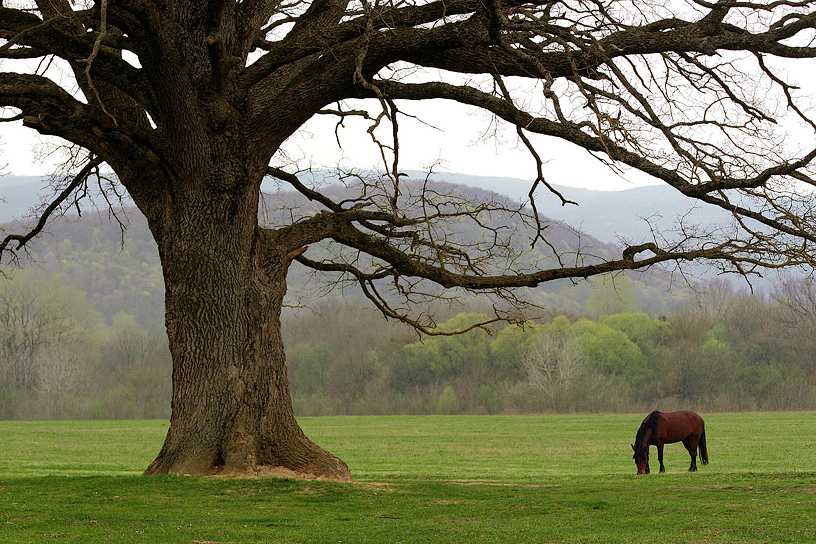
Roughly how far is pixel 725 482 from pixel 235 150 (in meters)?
9.43

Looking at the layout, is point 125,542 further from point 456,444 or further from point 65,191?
point 456,444

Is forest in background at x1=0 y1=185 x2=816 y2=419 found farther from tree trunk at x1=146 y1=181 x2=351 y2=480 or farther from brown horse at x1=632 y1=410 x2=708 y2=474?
tree trunk at x1=146 y1=181 x2=351 y2=480

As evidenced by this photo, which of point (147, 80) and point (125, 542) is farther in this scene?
point (147, 80)

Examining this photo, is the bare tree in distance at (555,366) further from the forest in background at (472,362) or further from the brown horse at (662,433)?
the brown horse at (662,433)

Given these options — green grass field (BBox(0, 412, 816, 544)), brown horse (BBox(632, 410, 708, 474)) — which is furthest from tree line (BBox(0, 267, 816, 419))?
green grass field (BBox(0, 412, 816, 544))

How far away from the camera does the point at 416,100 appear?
1358 cm

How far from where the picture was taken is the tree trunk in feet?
41.6

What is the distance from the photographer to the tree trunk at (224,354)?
499 inches

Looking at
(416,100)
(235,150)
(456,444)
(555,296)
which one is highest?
(555,296)

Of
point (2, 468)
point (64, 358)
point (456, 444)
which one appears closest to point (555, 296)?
point (64, 358)

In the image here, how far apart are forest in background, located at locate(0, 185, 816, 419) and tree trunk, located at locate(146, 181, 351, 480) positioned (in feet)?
185

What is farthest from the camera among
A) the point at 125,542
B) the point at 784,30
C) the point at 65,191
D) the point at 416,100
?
the point at 65,191

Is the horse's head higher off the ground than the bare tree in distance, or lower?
lower

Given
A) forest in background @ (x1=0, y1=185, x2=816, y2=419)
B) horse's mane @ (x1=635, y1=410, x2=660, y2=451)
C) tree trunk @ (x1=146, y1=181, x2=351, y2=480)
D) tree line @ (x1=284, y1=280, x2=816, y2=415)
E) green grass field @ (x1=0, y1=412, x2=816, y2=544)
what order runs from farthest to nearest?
forest in background @ (x1=0, y1=185, x2=816, y2=419)
tree line @ (x1=284, y1=280, x2=816, y2=415)
horse's mane @ (x1=635, y1=410, x2=660, y2=451)
tree trunk @ (x1=146, y1=181, x2=351, y2=480)
green grass field @ (x1=0, y1=412, x2=816, y2=544)
